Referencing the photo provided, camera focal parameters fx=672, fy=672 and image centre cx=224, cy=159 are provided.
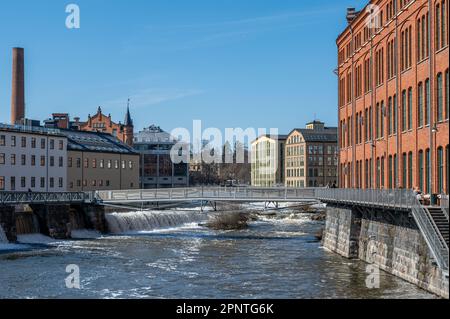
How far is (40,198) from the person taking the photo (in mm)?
65250

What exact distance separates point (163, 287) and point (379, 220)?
14789 millimetres

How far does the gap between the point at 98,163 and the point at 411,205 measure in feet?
226

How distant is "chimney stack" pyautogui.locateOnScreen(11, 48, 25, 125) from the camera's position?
304ft

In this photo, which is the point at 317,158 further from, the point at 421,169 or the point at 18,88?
the point at 421,169

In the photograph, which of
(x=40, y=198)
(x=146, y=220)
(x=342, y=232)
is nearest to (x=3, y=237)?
(x=40, y=198)

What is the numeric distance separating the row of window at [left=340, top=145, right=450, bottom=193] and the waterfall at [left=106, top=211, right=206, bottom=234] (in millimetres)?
29330

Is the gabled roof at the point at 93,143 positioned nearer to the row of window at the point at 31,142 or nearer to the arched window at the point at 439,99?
the row of window at the point at 31,142

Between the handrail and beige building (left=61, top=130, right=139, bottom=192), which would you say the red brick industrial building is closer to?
the handrail

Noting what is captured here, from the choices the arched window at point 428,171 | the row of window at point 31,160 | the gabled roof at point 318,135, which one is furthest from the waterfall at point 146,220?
the gabled roof at point 318,135

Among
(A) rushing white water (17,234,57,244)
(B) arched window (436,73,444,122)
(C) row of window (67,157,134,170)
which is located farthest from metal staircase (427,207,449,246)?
(C) row of window (67,157,134,170)

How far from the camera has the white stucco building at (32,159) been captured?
244 ft

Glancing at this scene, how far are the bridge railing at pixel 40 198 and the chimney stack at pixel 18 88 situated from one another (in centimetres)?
2605
